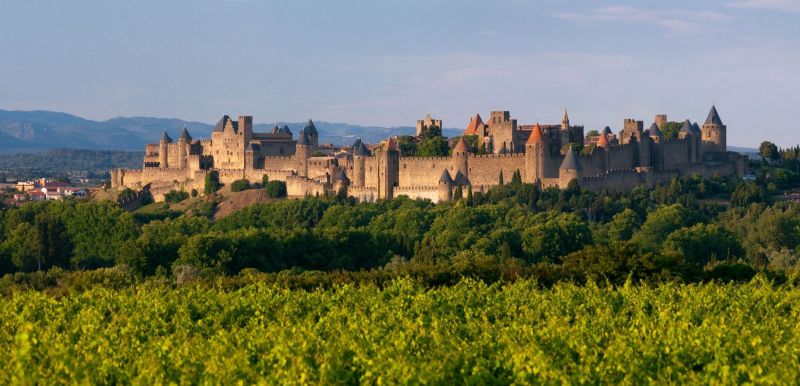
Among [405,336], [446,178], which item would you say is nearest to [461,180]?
[446,178]

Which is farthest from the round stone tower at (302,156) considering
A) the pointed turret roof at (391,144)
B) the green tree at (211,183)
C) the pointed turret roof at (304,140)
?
the pointed turret roof at (391,144)

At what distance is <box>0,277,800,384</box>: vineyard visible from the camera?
23.9 m

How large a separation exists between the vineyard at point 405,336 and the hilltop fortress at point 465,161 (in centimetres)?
3555

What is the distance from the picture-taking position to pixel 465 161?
74375mm

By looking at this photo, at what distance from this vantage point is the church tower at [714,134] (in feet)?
276

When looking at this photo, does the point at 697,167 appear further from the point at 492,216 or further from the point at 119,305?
the point at 119,305

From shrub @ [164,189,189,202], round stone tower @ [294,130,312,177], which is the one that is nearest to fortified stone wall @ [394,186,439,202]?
round stone tower @ [294,130,312,177]

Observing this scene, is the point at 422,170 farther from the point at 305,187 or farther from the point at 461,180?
the point at 305,187

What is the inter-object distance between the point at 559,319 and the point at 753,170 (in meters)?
56.9

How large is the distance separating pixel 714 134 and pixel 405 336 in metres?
59.7

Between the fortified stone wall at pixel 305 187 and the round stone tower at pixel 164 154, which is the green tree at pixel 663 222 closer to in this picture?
the fortified stone wall at pixel 305 187

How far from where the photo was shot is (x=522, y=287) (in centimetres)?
3744

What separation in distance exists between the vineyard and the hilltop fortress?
35546mm

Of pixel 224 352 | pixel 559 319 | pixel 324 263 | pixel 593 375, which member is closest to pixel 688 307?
pixel 559 319
